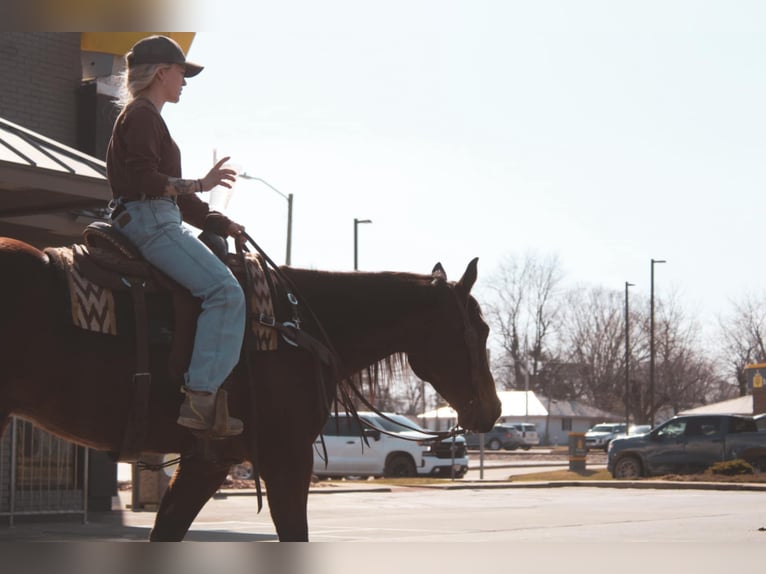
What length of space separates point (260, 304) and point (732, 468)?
86.3 ft

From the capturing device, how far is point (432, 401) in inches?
5084

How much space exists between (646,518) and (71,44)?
10735mm

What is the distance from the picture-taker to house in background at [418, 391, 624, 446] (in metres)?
109

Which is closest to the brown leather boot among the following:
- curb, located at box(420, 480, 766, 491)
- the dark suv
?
curb, located at box(420, 480, 766, 491)

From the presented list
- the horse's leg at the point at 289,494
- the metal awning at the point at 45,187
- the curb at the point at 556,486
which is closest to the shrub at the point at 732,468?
the curb at the point at 556,486

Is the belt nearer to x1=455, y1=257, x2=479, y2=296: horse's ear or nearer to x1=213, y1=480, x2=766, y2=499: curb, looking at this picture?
x1=455, y1=257, x2=479, y2=296: horse's ear

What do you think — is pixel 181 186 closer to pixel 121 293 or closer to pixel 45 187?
pixel 121 293

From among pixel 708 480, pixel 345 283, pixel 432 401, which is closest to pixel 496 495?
pixel 708 480

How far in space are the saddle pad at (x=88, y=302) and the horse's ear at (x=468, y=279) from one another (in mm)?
1901

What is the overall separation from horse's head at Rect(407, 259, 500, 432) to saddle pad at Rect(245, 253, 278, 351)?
3.13 ft

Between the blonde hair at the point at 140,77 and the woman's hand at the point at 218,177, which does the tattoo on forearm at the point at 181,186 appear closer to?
the woman's hand at the point at 218,177

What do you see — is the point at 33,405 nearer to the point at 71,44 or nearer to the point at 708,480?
the point at 71,44

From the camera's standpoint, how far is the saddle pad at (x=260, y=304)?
538 cm

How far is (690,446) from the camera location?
32.3 metres
